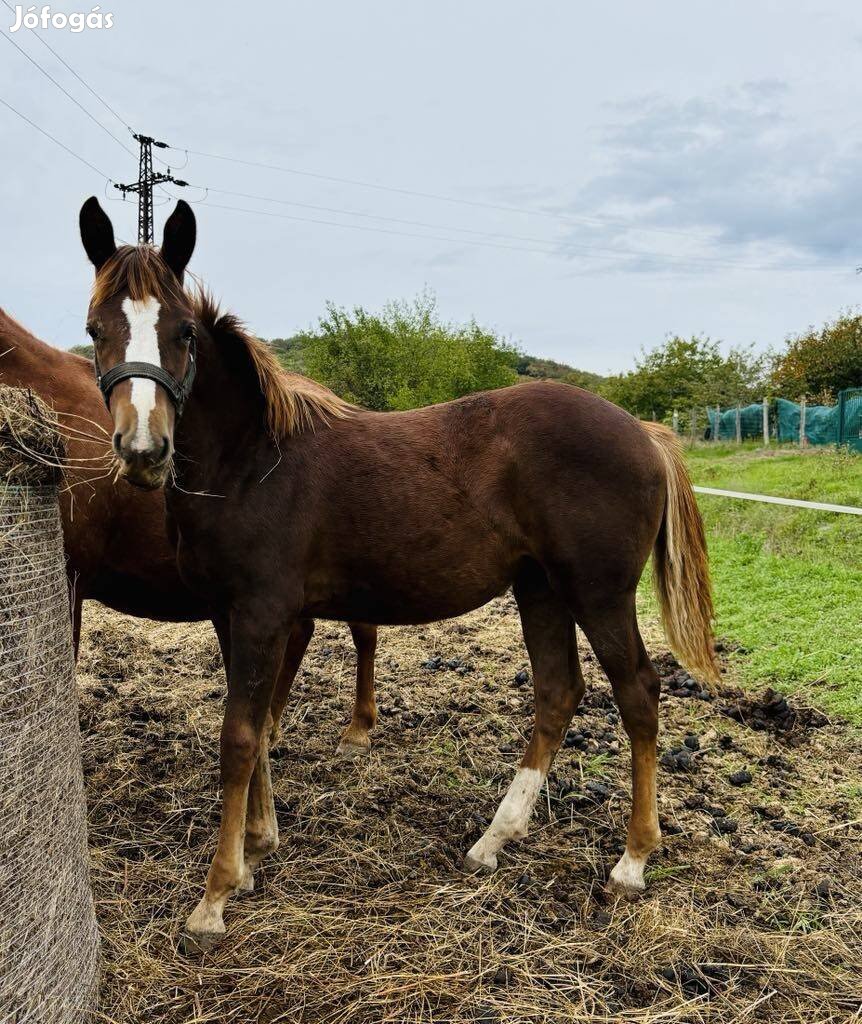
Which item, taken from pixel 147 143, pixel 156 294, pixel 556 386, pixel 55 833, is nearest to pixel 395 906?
pixel 55 833

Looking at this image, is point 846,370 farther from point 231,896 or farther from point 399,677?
point 231,896

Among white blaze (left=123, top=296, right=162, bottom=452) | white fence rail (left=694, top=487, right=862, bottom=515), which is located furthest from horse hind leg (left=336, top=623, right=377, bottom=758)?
white fence rail (left=694, top=487, right=862, bottom=515)

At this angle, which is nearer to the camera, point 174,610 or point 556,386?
point 556,386

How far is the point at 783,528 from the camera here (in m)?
9.46

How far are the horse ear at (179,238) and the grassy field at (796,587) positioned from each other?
178 inches

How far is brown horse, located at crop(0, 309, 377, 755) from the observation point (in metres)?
3.58

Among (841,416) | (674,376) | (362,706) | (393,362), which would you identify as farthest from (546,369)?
(362,706)

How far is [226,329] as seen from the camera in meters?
3.08

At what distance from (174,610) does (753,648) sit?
172 inches

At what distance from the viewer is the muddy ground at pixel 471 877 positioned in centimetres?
251

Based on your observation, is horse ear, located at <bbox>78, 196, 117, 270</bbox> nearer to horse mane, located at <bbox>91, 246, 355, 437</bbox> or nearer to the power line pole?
horse mane, located at <bbox>91, 246, 355, 437</bbox>

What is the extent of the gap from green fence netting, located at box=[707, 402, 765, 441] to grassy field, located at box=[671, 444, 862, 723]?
636 inches

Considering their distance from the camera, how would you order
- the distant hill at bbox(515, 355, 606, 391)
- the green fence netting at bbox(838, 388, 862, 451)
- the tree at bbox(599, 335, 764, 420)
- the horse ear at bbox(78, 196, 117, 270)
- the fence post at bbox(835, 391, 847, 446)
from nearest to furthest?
the horse ear at bbox(78, 196, 117, 270) < the green fence netting at bbox(838, 388, 862, 451) < the fence post at bbox(835, 391, 847, 446) < the tree at bbox(599, 335, 764, 420) < the distant hill at bbox(515, 355, 606, 391)

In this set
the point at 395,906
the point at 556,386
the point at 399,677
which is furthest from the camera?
the point at 399,677
